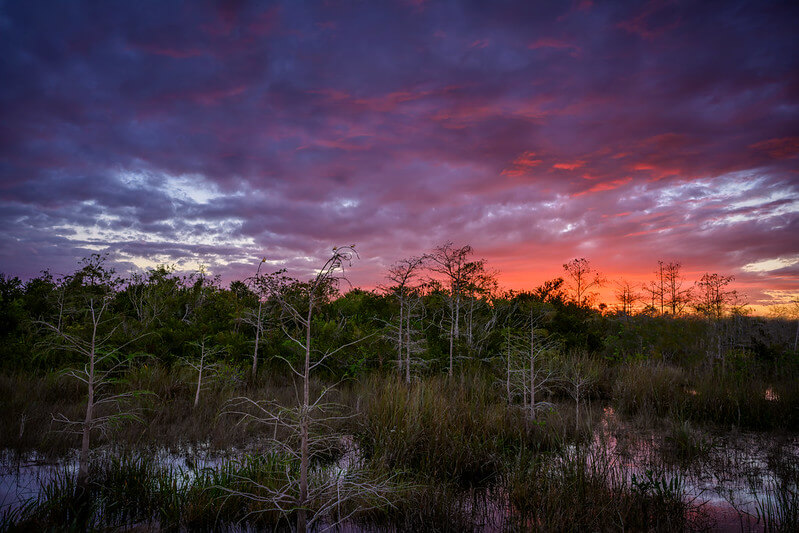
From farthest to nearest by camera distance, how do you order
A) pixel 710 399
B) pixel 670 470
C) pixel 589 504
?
pixel 710 399 < pixel 670 470 < pixel 589 504

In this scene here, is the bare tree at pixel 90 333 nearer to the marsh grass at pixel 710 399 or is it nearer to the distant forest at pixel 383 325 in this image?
the distant forest at pixel 383 325

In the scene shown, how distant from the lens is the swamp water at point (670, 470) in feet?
15.2

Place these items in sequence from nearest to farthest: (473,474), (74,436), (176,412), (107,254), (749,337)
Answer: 1. (473,474)
2. (74,436)
3. (176,412)
4. (749,337)
5. (107,254)

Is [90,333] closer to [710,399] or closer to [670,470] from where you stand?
[670,470]

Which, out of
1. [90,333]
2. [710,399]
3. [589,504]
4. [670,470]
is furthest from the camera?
[90,333]

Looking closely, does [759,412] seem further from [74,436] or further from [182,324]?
[182,324]

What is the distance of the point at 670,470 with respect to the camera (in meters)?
5.86

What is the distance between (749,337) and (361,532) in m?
16.6

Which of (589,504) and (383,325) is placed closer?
(589,504)

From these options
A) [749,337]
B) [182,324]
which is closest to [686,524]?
[182,324]

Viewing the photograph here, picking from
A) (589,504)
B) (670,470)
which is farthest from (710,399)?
(589,504)

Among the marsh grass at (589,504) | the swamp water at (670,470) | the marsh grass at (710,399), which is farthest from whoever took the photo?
the marsh grass at (710,399)

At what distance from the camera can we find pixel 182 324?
12.6m

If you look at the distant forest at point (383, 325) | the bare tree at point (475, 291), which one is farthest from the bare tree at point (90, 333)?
the bare tree at point (475, 291)
